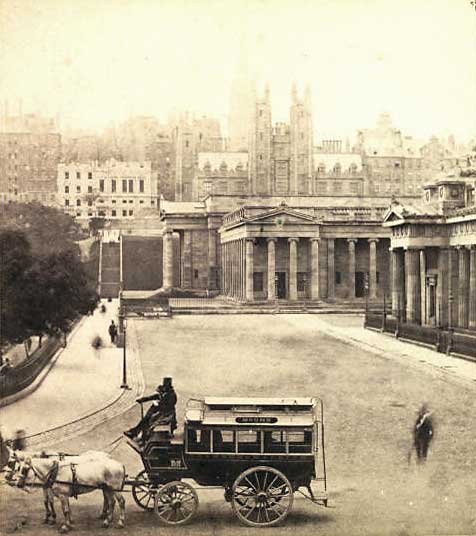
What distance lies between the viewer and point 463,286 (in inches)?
1718

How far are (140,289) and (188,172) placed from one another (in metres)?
13.3

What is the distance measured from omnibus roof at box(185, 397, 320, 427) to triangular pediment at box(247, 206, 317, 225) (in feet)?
173

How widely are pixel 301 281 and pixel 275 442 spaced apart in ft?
186

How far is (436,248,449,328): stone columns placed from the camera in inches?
1782

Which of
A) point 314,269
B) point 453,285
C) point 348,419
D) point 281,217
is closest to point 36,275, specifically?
point 348,419

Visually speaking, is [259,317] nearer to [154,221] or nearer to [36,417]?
[154,221]

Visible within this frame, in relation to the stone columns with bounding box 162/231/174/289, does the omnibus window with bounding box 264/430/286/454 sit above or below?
below

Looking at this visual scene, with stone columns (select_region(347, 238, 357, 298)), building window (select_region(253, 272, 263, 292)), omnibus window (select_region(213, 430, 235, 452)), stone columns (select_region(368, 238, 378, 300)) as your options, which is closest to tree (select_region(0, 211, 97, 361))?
omnibus window (select_region(213, 430, 235, 452))

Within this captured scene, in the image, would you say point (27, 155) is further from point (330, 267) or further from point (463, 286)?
point (330, 267)

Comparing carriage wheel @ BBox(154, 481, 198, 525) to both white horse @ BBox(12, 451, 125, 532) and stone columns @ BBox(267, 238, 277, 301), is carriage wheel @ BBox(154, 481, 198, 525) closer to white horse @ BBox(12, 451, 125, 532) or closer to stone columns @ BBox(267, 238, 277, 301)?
white horse @ BBox(12, 451, 125, 532)

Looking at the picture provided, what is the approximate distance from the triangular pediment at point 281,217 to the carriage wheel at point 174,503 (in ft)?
175

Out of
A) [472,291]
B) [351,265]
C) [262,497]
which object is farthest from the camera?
[351,265]

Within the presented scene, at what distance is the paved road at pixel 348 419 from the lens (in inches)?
605

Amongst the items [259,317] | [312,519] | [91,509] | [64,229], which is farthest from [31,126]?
[259,317]
